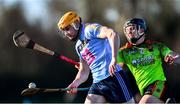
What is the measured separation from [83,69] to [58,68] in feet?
60.8

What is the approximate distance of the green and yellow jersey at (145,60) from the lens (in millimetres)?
10172

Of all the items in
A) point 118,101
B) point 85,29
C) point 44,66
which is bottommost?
point 44,66

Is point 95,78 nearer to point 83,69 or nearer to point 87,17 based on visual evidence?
point 83,69

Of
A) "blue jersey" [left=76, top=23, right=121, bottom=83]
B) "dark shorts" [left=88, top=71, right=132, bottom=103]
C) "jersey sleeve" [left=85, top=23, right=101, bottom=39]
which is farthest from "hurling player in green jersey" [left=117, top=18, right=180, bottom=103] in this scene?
"jersey sleeve" [left=85, top=23, right=101, bottom=39]

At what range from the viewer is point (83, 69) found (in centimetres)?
1029

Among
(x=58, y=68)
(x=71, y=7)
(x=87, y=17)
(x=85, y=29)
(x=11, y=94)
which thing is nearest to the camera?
(x=85, y=29)

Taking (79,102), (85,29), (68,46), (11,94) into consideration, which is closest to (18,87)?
(11,94)

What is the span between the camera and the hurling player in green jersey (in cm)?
1013

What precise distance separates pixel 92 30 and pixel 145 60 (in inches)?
40.0

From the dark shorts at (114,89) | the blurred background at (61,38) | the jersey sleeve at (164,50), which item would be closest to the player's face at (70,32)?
the dark shorts at (114,89)

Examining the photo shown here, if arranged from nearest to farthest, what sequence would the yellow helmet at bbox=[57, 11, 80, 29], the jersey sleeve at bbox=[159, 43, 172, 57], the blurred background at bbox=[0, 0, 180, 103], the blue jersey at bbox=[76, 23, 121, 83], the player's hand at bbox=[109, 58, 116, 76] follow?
the player's hand at bbox=[109, 58, 116, 76] → the blue jersey at bbox=[76, 23, 121, 83] → the yellow helmet at bbox=[57, 11, 80, 29] → the jersey sleeve at bbox=[159, 43, 172, 57] → the blurred background at bbox=[0, 0, 180, 103]

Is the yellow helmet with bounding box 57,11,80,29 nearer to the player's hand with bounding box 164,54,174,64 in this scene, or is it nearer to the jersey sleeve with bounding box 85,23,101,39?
the jersey sleeve with bounding box 85,23,101,39

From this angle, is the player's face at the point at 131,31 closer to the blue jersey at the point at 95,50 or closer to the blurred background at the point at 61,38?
the blue jersey at the point at 95,50

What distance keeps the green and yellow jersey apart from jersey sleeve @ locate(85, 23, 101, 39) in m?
0.86
